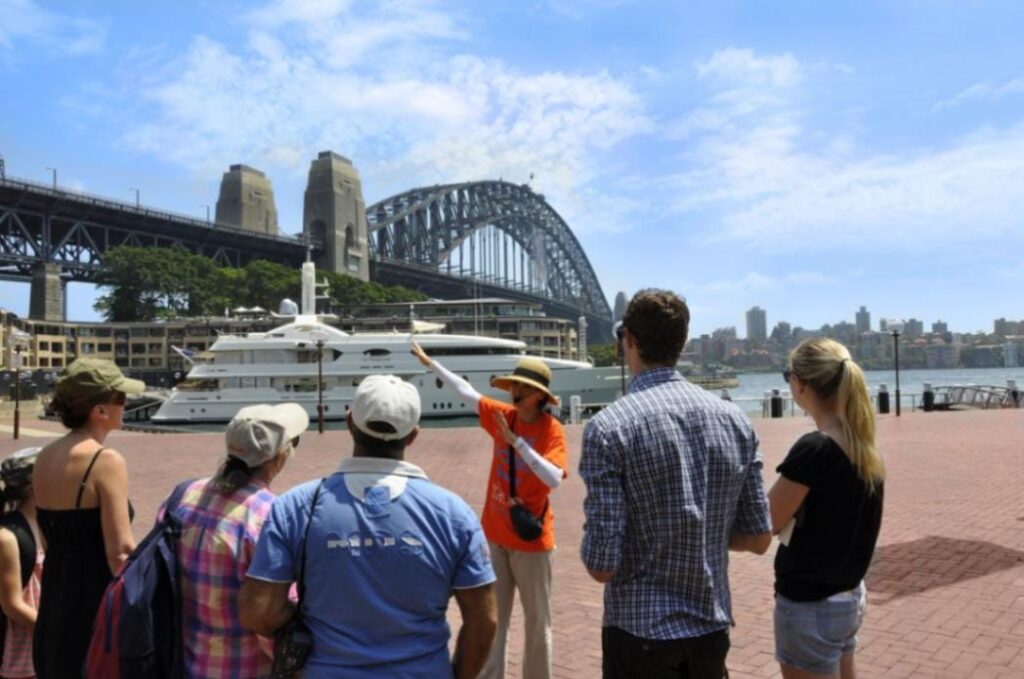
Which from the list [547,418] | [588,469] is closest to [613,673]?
[588,469]

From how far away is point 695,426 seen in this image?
233cm

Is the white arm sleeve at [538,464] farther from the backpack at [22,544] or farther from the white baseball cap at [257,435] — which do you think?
the backpack at [22,544]

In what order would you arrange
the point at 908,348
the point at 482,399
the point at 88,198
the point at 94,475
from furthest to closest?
the point at 908,348, the point at 88,198, the point at 482,399, the point at 94,475

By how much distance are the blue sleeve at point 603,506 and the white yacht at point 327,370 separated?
36.3 meters

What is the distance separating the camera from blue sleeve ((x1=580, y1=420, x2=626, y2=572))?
222cm

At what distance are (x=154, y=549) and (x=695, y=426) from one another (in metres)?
1.66

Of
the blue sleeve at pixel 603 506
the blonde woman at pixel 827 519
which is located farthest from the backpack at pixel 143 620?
the blonde woman at pixel 827 519

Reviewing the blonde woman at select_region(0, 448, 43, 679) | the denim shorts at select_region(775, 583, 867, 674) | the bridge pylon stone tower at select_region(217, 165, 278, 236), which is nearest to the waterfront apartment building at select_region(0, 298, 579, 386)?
the bridge pylon stone tower at select_region(217, 165, 278, 236)

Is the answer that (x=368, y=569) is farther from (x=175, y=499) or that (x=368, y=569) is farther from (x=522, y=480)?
(x=522, y=480)

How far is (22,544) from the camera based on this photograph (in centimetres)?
292

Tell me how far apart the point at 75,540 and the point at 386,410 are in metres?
1.32

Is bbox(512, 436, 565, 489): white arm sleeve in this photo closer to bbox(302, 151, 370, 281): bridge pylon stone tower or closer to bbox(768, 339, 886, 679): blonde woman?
bbox(768, 339, 886, 679): blonde woman

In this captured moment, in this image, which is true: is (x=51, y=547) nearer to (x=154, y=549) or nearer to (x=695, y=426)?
(x=154, y=549)

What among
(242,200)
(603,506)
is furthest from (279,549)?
(242,200)
